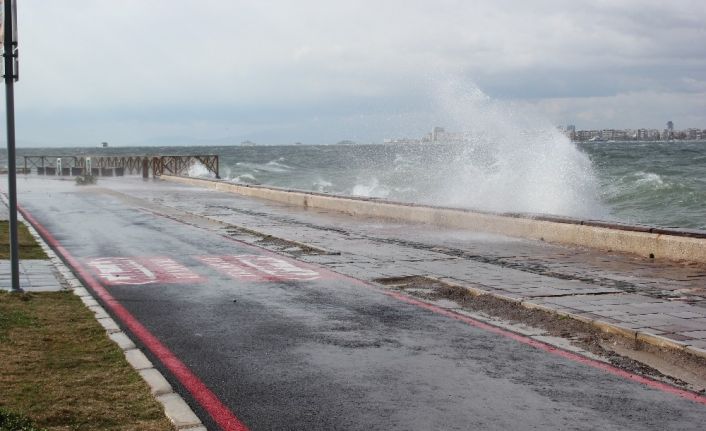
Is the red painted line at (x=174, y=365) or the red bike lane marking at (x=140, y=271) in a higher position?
the red painted line at (x=174, y=365)

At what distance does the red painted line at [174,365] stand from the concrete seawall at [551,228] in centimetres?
882

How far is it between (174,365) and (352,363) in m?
1.54

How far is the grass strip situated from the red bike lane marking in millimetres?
2683

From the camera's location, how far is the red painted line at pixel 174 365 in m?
5.47

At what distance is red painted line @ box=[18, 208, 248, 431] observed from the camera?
5469 millimetres

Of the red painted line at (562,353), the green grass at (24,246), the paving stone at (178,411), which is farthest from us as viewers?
the green grass at (24,246)

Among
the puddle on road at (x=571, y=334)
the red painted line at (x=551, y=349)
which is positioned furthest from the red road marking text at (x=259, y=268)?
the puddle on road at (x=571, y=334)

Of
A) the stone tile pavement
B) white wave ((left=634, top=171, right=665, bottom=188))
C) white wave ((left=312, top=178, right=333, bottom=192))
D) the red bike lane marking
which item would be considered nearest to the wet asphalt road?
the red bike lane marking

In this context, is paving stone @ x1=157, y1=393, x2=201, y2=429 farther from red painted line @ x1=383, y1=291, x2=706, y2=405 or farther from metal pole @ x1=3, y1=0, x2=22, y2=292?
metal pole @ x1=3, y1=0, x2=22, y2=292

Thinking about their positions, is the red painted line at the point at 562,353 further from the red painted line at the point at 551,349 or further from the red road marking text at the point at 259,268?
the red road marking text at the point at 259,268

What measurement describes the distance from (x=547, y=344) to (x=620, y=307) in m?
1.89

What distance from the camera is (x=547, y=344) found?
7.75 m

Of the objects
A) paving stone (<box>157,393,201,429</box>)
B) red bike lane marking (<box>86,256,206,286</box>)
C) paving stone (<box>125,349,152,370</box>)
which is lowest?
red bike lane marking (<box>86,256,206,286</box>)

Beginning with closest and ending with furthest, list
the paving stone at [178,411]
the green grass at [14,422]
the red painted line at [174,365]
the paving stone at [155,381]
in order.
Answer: the green grass at [14,422] → the paving stone at [178,411] → the red painted line at [174,365] → the paving stone at [155,381]
